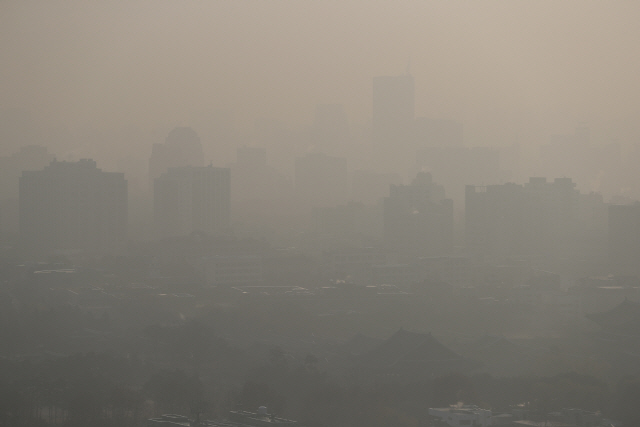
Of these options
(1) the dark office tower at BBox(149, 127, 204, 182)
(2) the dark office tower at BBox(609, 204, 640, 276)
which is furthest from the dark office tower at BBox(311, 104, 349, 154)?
(2) the dark office tower at BBox(609, 204, 640, 276)

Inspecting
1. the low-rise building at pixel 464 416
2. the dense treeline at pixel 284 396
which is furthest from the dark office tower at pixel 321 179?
the low-rise building at pixel 464 416

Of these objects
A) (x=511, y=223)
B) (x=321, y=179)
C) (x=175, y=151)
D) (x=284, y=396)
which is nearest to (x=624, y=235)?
(x=511, y=223)

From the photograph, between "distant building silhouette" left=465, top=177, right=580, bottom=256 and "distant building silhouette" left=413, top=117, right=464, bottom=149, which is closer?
"distant building silhouette" left=465, top=177, right=580, bottom=256

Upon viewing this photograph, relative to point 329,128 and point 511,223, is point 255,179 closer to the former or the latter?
point 329,128

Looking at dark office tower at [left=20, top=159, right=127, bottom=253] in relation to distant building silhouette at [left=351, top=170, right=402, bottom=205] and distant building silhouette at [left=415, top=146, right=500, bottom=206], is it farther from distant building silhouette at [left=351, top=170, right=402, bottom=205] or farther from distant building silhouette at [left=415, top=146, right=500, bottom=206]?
distant building silhouette at [left=415, top=146, right=500, bottom=206]

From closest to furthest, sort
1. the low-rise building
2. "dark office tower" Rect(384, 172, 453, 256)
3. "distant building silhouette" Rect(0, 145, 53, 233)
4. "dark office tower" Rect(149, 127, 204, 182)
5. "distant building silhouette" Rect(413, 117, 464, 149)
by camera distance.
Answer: the low-rise building, "dark office tower" Rect(384, 172, 453, 256), "distant building silhouette" Rect(0, 145, 53, 233), "dark office tower" Rect(149, 127, 204, 182), "distant building silhouette" Rect(413, 117, 464, 149)

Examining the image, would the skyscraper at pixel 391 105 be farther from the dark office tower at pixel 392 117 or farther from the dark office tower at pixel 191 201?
the dark office tower at pixel 191 201

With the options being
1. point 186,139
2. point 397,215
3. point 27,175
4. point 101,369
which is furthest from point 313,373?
point 186,139
